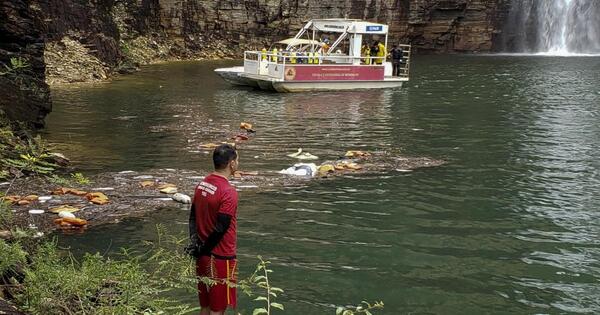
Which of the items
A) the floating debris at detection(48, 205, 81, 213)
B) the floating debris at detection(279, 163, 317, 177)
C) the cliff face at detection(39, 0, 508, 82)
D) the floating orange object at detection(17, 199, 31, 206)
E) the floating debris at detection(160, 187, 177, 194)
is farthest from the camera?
the cliff face at detection(39, 0, 508, 82)

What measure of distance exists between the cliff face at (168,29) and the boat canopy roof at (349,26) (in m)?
11.2

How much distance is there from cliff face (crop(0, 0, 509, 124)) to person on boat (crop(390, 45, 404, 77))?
14.7 metres

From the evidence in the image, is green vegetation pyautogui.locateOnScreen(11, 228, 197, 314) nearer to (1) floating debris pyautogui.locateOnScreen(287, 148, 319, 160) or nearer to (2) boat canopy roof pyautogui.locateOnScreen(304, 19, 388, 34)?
(1) floating debris pyautogui.locateOnScreen(287, 148, 319, 160)

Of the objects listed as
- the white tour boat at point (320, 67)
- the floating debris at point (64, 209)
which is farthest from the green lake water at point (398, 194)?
the white tour boat at point (320, 67)

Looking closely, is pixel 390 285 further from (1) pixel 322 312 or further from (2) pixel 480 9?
(2) pixel 480 9

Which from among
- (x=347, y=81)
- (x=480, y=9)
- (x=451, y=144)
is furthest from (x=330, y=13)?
(x=451, y=144)

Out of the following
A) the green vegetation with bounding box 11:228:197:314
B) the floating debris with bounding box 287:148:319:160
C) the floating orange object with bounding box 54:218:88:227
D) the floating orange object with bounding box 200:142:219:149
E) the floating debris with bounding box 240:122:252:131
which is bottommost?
the floating orange object with bounding box 54:218:88:227

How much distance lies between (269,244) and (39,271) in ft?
13.1

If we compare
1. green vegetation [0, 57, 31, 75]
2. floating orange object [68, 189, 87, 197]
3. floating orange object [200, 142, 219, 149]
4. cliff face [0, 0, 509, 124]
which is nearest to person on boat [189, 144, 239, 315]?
green vegetation [0, 57, 31, 75]

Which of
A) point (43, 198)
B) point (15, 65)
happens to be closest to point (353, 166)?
point (43, 198)

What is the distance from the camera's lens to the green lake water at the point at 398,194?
7707mm

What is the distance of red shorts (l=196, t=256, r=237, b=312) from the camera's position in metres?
5.36

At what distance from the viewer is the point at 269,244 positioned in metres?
Answer: 8.95

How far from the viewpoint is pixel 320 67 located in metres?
28.7
